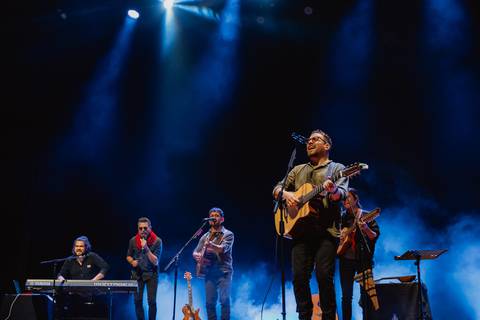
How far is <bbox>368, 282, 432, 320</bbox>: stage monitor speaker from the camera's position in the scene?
6.68 metres

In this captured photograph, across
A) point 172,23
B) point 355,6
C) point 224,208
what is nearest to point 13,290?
point 224,208

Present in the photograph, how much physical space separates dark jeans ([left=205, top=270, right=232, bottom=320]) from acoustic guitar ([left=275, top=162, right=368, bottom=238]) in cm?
350

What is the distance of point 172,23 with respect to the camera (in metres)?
12.1

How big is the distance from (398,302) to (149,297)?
13.9ft

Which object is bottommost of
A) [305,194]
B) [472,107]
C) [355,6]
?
[305,194]

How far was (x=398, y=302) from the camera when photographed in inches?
269

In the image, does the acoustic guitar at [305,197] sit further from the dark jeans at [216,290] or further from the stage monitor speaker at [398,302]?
the dark jeans at [216,290]

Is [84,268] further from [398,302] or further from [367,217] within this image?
[398,302]

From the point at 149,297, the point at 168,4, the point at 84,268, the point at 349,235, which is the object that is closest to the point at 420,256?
the point at 349,235

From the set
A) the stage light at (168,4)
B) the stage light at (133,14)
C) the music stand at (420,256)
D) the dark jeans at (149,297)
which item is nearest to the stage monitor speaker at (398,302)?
the music stand at (420,256)

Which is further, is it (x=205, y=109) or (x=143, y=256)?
(x=205, y=109)

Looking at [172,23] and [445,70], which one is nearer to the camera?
[445,70]

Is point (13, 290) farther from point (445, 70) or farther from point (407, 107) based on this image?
point (445, 70)

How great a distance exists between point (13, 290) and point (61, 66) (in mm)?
5405
